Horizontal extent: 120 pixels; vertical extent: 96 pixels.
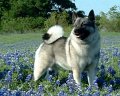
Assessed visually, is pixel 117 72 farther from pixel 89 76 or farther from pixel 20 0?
pixel 20 0

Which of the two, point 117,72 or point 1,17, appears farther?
point 1,17

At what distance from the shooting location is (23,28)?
47781 mm

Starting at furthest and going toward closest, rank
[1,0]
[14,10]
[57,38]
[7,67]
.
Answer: [1,0] < [14,10] < [7,67] < [57,38]

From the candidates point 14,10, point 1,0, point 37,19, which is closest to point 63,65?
point 37,19

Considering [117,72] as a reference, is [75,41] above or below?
above

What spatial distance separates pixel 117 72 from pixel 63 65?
129 cm

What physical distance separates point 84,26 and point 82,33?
12 centimetres

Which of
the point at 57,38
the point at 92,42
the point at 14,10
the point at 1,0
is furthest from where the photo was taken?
the point at 1,0

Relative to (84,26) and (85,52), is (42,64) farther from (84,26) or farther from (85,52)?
(84,26)

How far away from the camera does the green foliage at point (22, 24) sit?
4812cm

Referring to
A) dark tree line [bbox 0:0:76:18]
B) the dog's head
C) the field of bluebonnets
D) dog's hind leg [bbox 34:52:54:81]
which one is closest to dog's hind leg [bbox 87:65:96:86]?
the field of bluebonnets

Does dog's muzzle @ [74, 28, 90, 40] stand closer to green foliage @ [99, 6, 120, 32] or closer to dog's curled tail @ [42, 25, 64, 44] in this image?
dog's curled tail @ [42, 25, 64, 44]

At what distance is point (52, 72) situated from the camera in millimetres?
8719

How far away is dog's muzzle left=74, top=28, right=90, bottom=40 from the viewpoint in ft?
23.5
